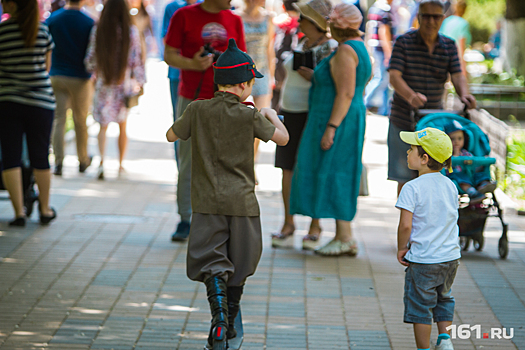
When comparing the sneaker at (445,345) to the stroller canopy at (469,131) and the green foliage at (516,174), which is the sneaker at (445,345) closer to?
the stroller canopy at (469,131)

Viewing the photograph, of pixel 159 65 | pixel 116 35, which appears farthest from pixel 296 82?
pixel 159 65

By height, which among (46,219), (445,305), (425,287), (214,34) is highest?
(214,34)

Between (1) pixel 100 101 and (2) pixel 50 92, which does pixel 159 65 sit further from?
(2) pixel 50 92

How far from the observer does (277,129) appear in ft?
13.5

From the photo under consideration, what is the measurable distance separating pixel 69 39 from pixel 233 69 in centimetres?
563

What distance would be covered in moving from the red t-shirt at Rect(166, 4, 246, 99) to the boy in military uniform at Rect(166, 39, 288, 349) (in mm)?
2172

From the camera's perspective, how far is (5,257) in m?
6.14

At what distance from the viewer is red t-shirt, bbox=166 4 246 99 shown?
626 centimetres

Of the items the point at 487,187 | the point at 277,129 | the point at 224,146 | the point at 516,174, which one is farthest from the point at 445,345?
the point at 516,174

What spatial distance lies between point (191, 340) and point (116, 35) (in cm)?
548

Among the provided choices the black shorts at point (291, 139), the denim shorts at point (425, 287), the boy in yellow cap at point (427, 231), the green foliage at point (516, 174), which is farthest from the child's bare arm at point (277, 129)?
the green foliage at point (516, 174)

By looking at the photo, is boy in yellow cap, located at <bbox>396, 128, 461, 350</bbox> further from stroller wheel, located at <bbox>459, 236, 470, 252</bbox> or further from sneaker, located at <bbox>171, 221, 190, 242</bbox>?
sneaker, located at <bbox>171, 221, 190, 242</bbox>

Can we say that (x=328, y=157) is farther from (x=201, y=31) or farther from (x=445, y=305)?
(x=445, y=305)

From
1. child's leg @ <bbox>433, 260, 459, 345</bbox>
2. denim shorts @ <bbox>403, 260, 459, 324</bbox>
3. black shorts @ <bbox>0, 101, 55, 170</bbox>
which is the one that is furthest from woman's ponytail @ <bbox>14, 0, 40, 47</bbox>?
child's leg @ <bbox>433, 260, 459, 345</bbox>
